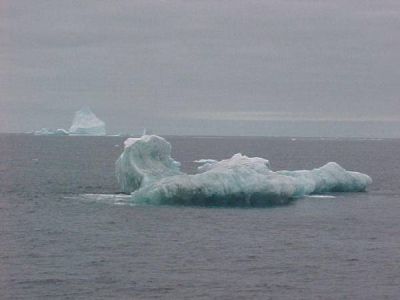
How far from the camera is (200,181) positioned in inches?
2010

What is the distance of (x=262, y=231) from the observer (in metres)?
42.2

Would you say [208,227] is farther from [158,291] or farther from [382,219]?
[158,291]

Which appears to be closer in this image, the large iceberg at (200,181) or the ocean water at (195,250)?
the ocean water at (195,250)

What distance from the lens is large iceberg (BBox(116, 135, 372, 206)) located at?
51.4 metres

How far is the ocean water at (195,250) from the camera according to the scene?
2878cm

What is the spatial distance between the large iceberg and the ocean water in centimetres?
123

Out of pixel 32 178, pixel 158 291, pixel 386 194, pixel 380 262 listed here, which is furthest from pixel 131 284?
pixel 32 178

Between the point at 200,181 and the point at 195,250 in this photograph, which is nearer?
the point at 195,250

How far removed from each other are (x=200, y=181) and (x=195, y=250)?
14867 mm

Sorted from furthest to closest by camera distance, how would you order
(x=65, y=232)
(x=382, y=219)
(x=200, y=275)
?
(x=382, y=219)
(x=65, y=232)
(x=200, y=275)

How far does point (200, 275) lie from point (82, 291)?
15.1 ft

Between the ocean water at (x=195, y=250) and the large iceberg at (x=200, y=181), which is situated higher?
the large iceberg at (x=200, y=181)

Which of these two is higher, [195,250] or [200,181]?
[200,181]

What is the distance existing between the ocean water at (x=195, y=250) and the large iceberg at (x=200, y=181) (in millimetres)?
1228
